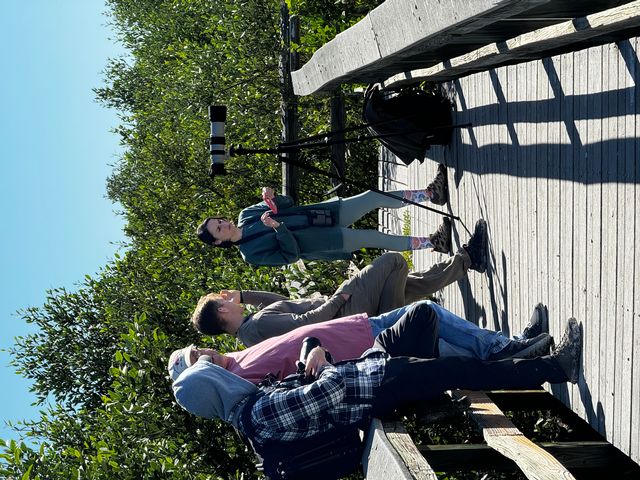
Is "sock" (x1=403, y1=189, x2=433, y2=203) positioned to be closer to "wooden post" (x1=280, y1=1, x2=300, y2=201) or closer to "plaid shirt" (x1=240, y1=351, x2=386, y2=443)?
"plaid shirt" (x1=240, y1=351, x2=386, y2=443)

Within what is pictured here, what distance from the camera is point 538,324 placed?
20.3 ft

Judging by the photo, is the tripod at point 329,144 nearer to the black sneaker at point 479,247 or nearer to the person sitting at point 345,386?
the black sneaker at point 479,247

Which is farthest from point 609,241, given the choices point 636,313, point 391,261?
point 391,261

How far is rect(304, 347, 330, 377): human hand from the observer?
5359mm

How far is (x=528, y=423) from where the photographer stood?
10.0 meters

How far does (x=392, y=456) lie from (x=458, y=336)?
6.05 feet

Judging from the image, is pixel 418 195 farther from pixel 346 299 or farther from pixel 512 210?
pixel 346 299

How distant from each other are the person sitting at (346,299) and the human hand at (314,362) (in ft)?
4.48

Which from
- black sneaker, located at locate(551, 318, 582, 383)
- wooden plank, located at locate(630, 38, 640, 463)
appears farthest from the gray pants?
wooden plank, located at locate(630, 38, 640, 463)

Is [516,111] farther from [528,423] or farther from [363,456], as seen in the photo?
[528,423]

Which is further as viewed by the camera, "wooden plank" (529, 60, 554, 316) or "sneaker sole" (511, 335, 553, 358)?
"wooden plank" (529, 60, 554, 316)

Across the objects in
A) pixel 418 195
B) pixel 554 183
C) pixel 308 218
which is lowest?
pixel 308 218

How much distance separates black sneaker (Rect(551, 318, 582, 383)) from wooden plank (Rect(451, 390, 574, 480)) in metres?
0.51

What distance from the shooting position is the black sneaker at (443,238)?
8.77 metres
